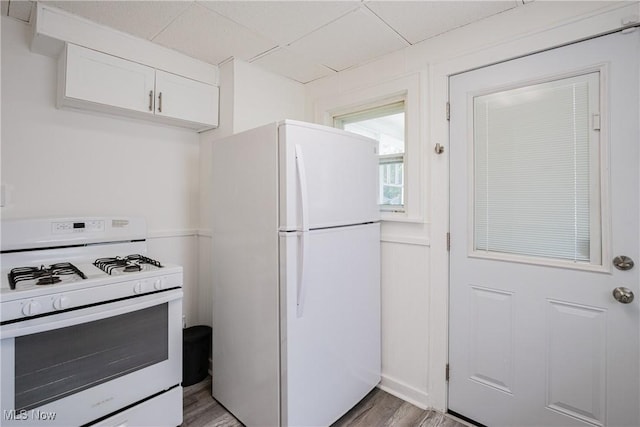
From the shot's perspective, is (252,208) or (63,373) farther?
(252,208)

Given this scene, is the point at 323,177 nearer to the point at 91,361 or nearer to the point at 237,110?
the point at 237,110

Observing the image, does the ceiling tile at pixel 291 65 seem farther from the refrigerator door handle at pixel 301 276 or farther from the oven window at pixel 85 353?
the oven window at pixel 85 353

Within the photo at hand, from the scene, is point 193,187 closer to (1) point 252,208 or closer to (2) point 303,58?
(1) point 252,208

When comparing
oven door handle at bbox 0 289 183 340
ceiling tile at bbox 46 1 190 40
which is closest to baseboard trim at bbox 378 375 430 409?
oven door handle at bbox 0 289 183 340

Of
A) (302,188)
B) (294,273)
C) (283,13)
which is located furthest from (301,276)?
(283,13)

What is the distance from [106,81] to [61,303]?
131 centimetres

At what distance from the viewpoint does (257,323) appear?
1.75m

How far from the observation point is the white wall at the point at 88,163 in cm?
179

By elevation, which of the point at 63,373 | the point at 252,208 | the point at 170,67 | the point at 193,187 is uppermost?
the point at 170,67

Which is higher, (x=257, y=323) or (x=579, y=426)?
(x=257, y=323)

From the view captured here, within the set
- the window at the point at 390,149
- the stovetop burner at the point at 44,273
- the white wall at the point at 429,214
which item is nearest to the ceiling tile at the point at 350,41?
the white wall at the point at 429,214

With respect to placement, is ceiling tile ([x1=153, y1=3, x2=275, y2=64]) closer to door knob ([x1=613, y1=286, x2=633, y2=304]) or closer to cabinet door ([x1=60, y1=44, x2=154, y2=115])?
cabinet door ([x1=60, y1=44, x2=154, y2=115])

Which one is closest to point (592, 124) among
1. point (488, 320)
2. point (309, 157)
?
point (488, 320)

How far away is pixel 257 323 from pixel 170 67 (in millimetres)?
1815
